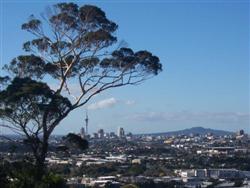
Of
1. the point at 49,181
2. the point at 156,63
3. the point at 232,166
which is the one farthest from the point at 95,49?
the point at 232,166

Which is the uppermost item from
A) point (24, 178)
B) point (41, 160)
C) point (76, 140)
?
point (76, 140)

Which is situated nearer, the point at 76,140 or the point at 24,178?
the point at 24,178

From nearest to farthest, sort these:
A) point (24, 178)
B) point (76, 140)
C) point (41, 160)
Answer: point (24, 178)
point (41, 160)
point (76, 140)

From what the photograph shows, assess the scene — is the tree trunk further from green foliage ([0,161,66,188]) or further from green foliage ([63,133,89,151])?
green foliage ([63,133,89,151])

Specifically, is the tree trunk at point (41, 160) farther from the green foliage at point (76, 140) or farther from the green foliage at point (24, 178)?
the green foliage at point (76, 140)

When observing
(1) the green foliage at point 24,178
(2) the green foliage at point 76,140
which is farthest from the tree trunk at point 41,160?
(2) the green foliage at point 76,140

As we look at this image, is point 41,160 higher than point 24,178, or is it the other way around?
point 41,160

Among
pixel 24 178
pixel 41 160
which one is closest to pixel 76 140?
pixel 41 160

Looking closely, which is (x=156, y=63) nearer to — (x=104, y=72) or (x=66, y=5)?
(x=104, y=72)

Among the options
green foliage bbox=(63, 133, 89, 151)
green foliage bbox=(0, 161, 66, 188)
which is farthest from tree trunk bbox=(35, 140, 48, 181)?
green foliage bbox=(63, 133, 89, 151)

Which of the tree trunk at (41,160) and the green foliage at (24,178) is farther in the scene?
the tree trunk at (41,160)

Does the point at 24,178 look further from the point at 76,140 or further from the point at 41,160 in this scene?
the point at 76,140
